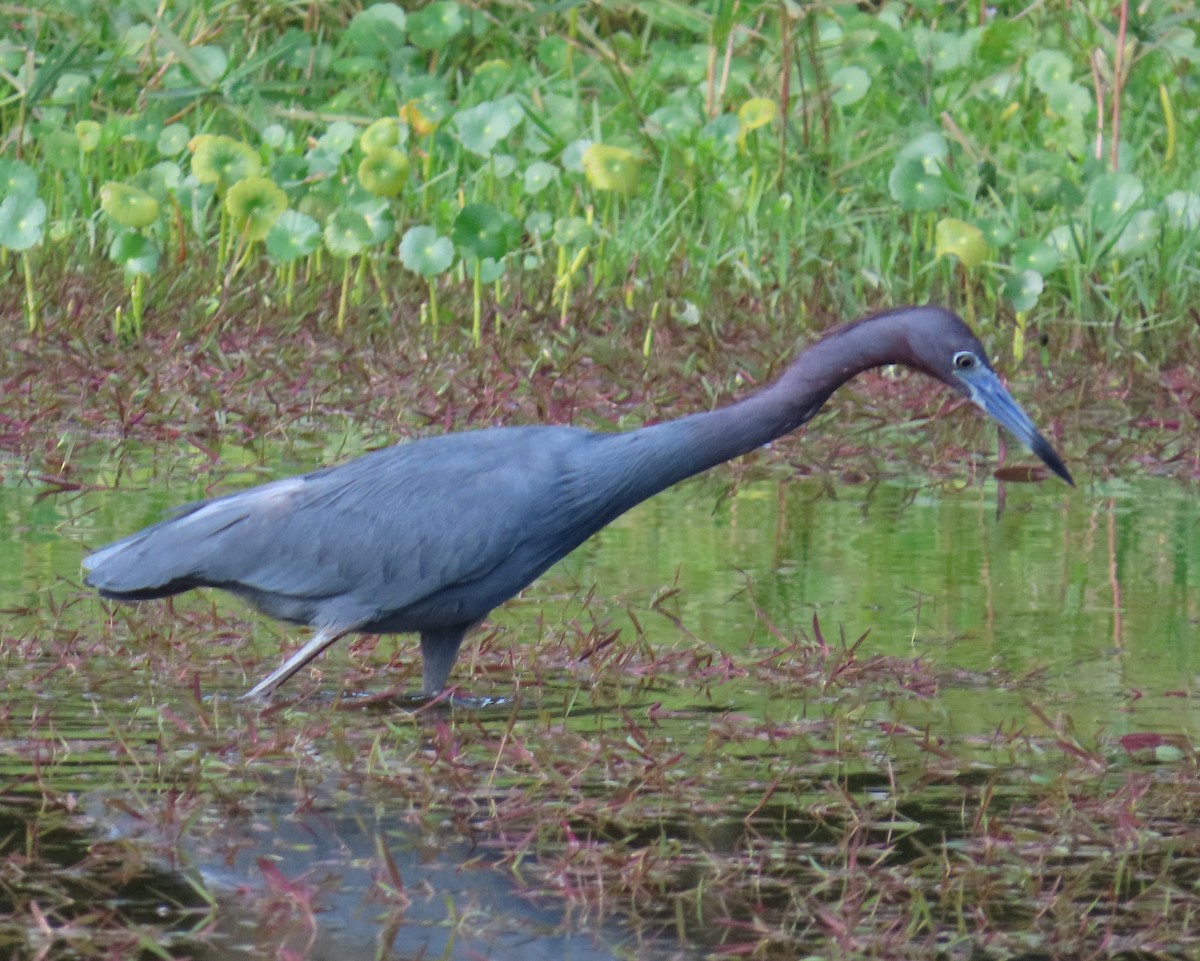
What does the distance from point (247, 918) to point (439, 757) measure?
0.79 meters

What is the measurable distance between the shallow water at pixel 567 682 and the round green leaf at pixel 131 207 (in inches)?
51.1

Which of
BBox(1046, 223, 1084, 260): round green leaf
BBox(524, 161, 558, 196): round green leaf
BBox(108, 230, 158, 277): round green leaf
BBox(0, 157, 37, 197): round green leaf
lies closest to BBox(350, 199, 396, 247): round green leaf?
BBox(108, 230, 158, 277): round green leaf

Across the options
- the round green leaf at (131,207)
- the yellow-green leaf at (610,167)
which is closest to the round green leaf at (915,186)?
the yellow-green leaf at (610,167)

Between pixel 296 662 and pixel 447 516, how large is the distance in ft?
1.30

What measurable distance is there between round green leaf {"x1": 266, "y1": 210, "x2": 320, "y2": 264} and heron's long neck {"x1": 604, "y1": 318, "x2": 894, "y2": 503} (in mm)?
3410

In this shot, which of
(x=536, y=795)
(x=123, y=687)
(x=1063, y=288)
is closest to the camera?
(x=536, y=795)

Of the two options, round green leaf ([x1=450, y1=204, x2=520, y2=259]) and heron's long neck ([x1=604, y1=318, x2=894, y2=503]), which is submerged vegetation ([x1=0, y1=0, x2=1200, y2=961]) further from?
heron's long neck ([x1=604, y1=318, x2=894, y2=503])

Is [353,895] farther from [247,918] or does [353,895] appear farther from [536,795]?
[536,795]

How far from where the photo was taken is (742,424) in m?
4.49

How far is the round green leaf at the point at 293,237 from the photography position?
7.71m

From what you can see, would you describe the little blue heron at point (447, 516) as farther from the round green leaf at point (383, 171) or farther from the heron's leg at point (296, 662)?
the round green leaf at point (383, 171)

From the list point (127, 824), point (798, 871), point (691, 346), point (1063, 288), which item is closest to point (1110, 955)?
point (798, 871)

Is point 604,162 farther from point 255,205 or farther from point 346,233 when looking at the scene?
point 255,205

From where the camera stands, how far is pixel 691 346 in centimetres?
750
